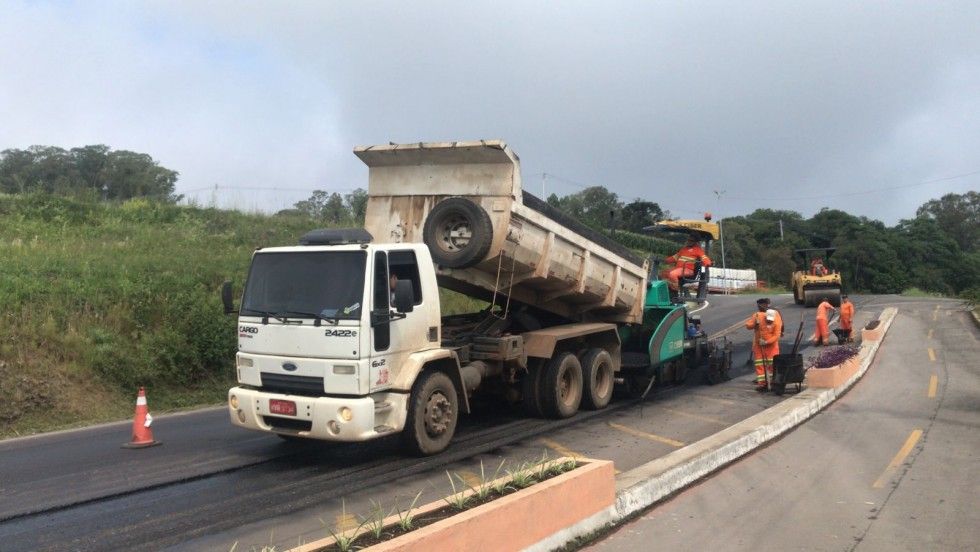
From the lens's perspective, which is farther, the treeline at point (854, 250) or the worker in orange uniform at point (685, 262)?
the treeline at point (854, 250)

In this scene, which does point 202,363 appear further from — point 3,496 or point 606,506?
point 606,506

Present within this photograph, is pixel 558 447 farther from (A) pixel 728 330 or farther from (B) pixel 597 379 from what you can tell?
(A) pixel 728 330

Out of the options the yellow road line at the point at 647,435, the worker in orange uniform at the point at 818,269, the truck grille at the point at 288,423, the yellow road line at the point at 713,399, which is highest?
the worker in orange uniform at the point at 818,269

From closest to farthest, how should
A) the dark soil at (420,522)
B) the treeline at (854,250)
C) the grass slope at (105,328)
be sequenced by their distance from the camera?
the dark soil at (420,522)
the grass slope at (105,328)
the treeline at (854,250)

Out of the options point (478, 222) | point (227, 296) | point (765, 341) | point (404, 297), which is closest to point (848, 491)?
point (404, 297)

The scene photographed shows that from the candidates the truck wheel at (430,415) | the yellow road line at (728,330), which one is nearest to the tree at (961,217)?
the yellow road line at (728,330)

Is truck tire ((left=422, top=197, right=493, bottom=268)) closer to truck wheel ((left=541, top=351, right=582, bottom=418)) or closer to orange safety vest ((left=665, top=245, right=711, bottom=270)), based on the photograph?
truck wheel ((left=541, top=351, right=582, bottom=418))

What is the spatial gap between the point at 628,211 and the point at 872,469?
46.9 meters

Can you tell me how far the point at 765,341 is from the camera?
42.5 ft

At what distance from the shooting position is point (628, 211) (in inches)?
2126

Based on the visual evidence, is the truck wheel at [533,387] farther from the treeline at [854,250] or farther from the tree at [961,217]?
the tree at [961,217]

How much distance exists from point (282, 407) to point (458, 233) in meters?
3.02

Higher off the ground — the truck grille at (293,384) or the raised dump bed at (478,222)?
the raised dump bed at (478,222)

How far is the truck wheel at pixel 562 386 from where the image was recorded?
32.5 feet
